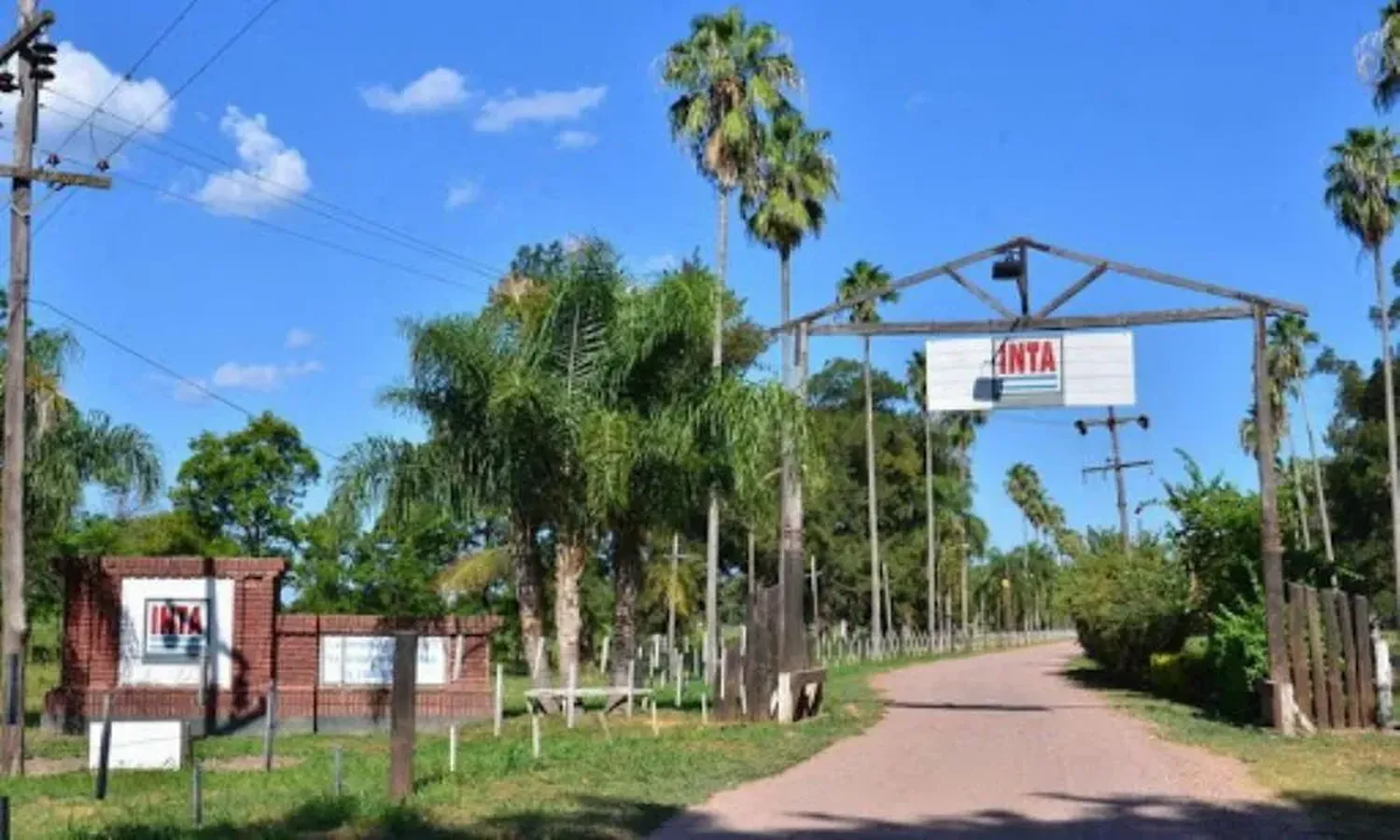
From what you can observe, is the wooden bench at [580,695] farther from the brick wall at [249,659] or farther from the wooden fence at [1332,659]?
the wooden fence at [1332,659]

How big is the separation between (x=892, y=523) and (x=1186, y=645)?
162 feet

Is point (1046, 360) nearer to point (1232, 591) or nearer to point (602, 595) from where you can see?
point (1232, 591)

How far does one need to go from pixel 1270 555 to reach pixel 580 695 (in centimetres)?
1039

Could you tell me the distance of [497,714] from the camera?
22703 mm

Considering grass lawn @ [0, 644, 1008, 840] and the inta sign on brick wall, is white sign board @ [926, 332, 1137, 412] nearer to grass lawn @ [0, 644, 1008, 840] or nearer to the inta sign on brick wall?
grass lawn @ [0, 644, 1008, 840]

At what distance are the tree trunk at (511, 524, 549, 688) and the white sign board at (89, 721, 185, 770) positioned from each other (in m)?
8.24

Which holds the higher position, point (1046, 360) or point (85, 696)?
point (1046, 360)

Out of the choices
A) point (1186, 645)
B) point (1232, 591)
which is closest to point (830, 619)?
point (1186, 645)

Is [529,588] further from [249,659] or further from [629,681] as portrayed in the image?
[249,659]

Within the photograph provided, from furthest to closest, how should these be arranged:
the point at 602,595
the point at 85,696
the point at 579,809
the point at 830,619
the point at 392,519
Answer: the point at 830,619 → the point at 602,595 → the point at 392,519 → the point at 85,696 → the point at 579,809

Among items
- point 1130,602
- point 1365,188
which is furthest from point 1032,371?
point 1365,188

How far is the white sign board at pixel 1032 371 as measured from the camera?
23.2 meters

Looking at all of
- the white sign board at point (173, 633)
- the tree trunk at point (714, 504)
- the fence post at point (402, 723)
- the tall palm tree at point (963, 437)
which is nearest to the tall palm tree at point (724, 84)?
the tree trunk at point (714, 504)

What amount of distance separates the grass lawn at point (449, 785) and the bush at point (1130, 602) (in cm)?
1046
